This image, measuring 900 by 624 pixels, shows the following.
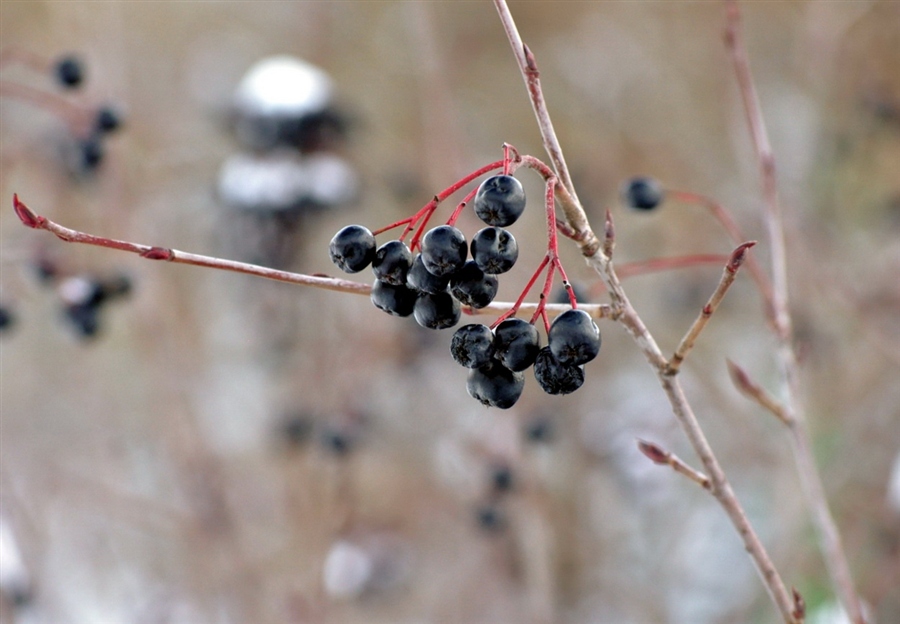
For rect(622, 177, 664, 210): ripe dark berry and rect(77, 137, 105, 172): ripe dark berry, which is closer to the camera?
rect(622, 177, 664, 210): ripe dark berry

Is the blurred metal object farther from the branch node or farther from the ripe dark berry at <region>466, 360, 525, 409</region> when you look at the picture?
the ripe dark berry at <region>466, 360, 525, 409</region>

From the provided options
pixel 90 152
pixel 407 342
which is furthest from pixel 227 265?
pixel 407 342

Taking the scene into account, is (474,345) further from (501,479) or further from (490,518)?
(490,518)

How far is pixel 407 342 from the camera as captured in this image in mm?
4352

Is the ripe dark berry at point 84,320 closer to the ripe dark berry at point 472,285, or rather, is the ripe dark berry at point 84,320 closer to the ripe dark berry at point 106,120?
the ripe dark berry at point 106,120

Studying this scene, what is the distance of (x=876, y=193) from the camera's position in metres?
5.50

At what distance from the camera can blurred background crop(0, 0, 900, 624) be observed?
3.91 m

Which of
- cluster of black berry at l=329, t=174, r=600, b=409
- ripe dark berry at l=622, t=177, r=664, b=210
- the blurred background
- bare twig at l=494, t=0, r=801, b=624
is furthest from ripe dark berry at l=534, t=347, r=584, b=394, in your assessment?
the blurred background

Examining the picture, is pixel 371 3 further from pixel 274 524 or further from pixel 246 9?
pixel 274 524

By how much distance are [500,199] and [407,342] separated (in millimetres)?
3308

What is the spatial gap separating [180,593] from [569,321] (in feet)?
16.3

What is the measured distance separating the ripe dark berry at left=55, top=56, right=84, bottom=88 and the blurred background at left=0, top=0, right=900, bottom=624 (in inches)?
0.4

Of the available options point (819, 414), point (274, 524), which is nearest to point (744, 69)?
point (819, 414)

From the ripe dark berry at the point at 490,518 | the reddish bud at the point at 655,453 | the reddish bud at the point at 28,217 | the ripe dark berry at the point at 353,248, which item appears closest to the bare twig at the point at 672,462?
the reddish bud at the point at 655,453
